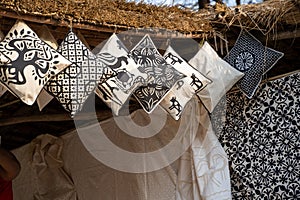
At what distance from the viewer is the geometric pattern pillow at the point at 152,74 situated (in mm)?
2752

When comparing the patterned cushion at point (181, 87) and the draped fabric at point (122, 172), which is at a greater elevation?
the patterned cushion at point (181, 87)

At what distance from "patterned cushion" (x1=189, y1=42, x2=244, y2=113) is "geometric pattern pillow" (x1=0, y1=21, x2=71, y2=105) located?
92 cm

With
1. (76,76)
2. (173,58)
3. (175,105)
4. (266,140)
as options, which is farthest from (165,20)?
(266,140)

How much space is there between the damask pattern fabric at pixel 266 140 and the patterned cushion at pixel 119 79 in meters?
0.79

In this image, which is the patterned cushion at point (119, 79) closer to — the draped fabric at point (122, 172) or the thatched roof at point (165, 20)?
the thatched roof at point (165, 20)

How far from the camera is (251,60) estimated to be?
3.22 metres

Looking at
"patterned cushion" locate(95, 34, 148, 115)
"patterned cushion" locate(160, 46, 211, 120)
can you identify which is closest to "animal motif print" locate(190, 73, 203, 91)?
"patterned cushion" locate(160, 46, 211, 120)

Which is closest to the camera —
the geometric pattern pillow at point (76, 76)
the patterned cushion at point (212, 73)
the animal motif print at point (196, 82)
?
the geometric pattern pillow at point (76, 76)

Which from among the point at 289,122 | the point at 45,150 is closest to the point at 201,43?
the point at 289,122

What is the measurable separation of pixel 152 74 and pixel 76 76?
44cm

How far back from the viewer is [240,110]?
329 centimetres

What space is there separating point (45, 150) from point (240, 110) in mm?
1919

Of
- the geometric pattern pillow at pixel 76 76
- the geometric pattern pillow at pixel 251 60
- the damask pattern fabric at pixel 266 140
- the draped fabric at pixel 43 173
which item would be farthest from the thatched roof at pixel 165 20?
the draped fabric at pixel 43 173

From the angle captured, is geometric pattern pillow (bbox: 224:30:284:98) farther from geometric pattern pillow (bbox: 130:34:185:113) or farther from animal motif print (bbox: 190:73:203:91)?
geometric pattern pillow (bbox: 130:34:185:113)
